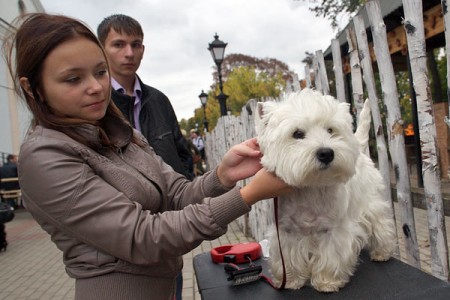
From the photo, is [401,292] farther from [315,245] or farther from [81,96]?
[81,96]

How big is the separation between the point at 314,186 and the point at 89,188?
104 cm

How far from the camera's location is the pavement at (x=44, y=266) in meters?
4.98

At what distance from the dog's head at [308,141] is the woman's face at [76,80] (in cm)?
79

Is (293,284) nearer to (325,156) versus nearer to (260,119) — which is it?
(325,156)

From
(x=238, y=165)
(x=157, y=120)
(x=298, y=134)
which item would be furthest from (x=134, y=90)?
(x=298, y=134)

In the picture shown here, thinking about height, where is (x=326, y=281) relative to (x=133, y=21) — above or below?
below

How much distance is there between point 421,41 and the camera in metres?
2.31

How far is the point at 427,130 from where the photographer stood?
2379 millimetres

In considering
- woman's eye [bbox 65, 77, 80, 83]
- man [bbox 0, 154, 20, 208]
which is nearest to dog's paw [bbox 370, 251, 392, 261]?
Result: woman's eye [bbox 65, 77, 80, 83]

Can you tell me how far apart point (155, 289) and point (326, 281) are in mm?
851

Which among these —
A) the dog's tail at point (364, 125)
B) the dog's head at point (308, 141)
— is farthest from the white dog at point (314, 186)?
the dog's tail at point (364, 125)

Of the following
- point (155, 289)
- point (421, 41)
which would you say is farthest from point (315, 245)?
point (421, 41)

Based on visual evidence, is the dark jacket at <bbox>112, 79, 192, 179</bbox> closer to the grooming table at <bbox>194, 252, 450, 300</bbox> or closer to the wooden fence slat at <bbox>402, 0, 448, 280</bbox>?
the grooming table at <bbox>194, 252, 450, 300</bbox>

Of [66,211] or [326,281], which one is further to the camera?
[326,281]
